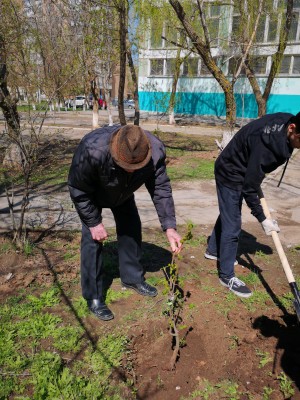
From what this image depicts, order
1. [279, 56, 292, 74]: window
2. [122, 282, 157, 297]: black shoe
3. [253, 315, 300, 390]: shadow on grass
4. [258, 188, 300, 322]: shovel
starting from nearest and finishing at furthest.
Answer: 1. [253, 315, 300, 390]: shadow on grass
2. [258, 188, 300, 322]: shovel
3. [122, 282, 157, 297]: black shoe
4. [279, 56, 292, 74]: window

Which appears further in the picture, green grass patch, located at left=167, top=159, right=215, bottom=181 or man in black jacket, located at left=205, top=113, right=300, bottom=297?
green grass patch, located at left=167, top=159, right=215, bottom=181

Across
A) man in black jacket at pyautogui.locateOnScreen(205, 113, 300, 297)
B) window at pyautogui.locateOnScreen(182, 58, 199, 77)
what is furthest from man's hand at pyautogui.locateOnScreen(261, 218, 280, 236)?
window at pyautogui.locateOnScreen(182, 58, 199, 77)

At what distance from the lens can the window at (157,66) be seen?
26.3 metres

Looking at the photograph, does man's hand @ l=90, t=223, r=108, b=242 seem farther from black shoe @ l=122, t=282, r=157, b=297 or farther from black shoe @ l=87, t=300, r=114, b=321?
black shoe @ l=122, t=282, r=157, b=297

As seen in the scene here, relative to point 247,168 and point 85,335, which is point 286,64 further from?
point 85,335

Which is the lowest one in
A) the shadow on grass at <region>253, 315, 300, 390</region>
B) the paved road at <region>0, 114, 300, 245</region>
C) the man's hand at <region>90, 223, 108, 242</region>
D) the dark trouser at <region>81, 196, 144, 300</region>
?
the paved road at <region>0, 114, 300, 245</region>

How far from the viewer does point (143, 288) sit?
3.23 meters

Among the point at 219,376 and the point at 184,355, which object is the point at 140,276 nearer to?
the point at 184,355

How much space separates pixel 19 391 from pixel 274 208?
488 centimetres

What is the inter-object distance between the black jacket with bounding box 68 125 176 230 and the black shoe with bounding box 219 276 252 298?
3.47 ft

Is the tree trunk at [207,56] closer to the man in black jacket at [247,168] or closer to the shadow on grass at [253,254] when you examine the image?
the shadow on grass at [253,254]

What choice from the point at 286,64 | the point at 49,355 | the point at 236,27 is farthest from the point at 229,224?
the point at 286,64

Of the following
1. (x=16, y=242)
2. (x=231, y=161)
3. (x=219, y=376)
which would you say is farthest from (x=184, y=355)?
(x=16, y=242)

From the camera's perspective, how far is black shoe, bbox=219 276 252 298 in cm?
326
